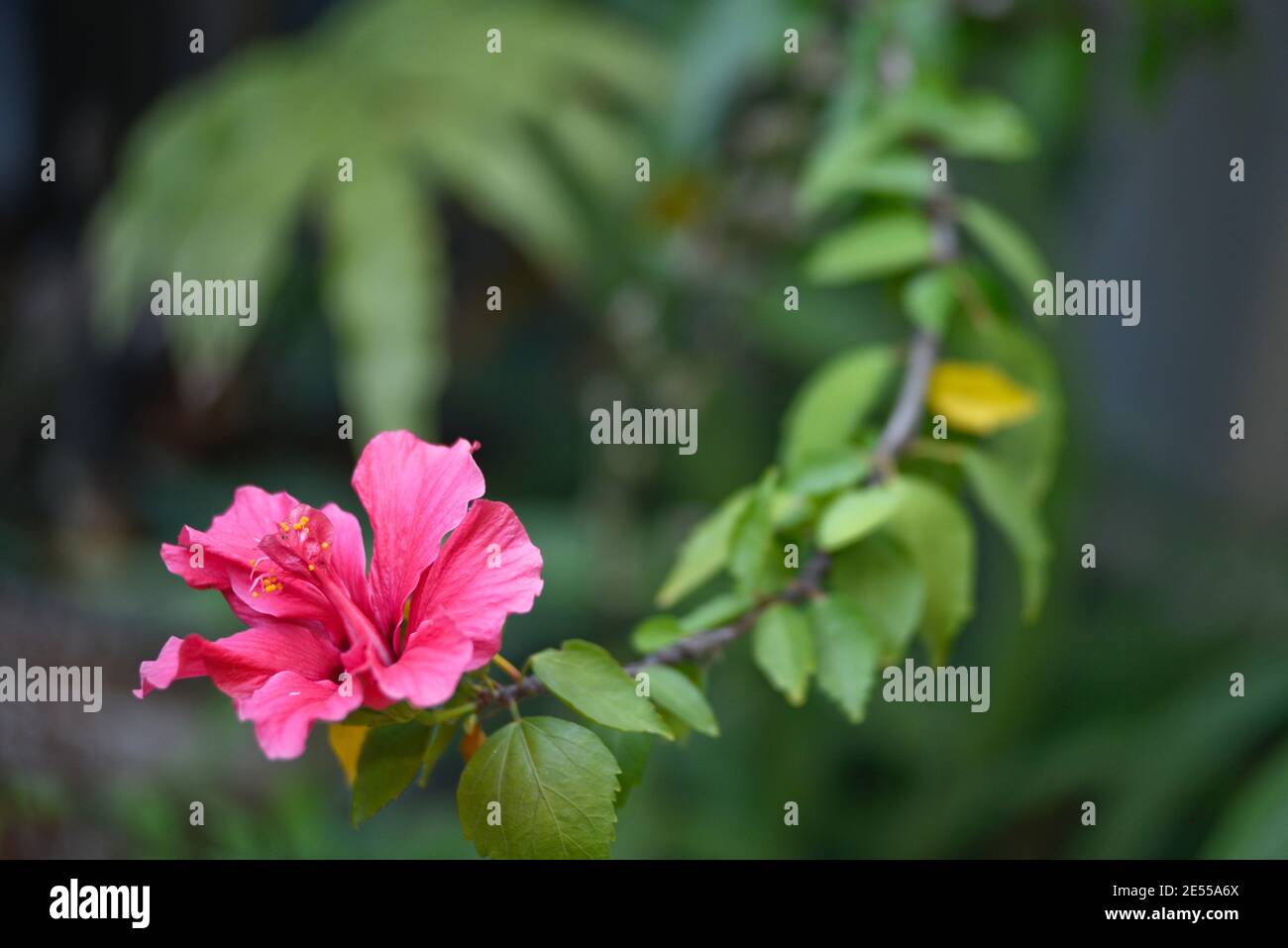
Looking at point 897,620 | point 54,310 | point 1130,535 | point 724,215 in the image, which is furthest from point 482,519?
point 1130,535

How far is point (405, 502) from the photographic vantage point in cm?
31

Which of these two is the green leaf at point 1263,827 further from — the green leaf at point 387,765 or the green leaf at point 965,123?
the green leaf at point 387,765

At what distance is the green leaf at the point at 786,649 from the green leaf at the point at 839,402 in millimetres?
107

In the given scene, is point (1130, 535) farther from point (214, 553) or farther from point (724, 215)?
point (214, 553)

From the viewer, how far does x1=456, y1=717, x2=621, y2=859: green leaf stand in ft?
0.96

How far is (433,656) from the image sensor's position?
10.6 inches

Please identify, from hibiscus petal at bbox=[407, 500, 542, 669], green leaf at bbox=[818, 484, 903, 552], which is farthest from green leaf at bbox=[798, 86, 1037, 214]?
hibiscus petal at bbox=[407, 500, 542, 669]

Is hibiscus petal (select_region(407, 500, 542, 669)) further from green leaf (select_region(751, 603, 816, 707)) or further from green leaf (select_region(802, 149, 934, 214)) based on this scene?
green leaf (select_region(802, 149, 934, 214))

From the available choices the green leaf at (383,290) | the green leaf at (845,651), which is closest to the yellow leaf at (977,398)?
the green leaf at (845,651)

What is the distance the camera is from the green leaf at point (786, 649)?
33 cm

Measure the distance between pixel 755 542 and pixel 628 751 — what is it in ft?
0.27

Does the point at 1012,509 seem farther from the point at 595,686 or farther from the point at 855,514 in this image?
the point at 595,686

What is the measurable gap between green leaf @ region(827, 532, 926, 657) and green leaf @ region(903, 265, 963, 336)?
0.12 metres

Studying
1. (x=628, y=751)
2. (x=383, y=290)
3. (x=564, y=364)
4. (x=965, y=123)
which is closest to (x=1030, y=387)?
(x=965, y=123)
